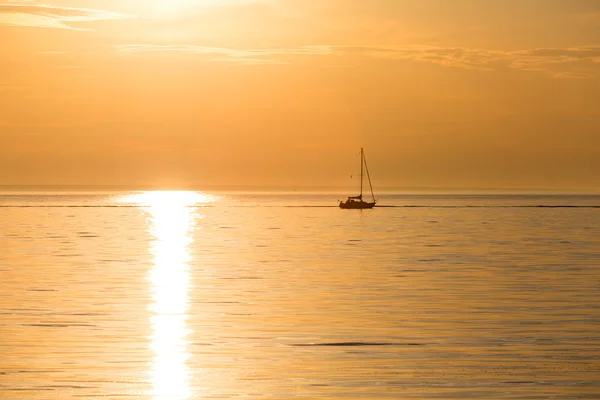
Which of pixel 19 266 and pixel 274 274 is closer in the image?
pixel 274 274

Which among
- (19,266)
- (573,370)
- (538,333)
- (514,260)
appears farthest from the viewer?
(514,260)

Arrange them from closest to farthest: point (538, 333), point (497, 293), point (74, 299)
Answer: point (538, 333) < point (74, 299) < point (497, 293)

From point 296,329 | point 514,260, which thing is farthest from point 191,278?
point 514,260

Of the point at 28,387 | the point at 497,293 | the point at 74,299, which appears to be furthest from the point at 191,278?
the point at 28,387

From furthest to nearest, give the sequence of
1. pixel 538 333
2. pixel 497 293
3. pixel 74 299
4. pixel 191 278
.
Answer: pixel 191 278, pixel 497 293, pixel 74 299, pixel 538 333

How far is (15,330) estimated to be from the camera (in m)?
30.7

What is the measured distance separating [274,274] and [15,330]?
70.8 ft

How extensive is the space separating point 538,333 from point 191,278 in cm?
2230

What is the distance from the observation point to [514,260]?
6106 centimetres

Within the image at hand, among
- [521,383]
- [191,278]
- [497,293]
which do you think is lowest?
[521,383]

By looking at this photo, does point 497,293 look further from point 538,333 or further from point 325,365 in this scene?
point 325,365

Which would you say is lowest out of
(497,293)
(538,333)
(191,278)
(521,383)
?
(521,383)

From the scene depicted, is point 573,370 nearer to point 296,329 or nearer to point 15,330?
point 296,329

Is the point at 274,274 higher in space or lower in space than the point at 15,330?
higher
